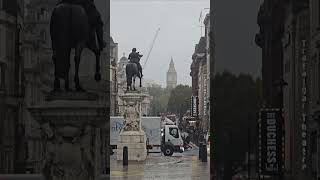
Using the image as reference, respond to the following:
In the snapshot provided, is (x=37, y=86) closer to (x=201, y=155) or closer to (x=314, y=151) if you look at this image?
(x=201, y=155)

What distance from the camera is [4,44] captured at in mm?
10062

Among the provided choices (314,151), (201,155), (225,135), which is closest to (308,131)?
(314,151)

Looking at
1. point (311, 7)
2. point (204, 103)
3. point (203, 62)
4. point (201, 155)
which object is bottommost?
point (201, 155)

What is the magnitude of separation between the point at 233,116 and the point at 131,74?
4515mm

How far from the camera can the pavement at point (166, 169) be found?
11.0m

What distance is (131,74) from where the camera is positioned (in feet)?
45.9

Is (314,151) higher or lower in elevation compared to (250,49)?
lower

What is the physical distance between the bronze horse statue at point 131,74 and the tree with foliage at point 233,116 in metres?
2.55

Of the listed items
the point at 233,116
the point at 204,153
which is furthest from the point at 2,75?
the point at 204,153

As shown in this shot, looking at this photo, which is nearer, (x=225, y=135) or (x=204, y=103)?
(x=225, y=135)

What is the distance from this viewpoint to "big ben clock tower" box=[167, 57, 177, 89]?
11086 millimetres

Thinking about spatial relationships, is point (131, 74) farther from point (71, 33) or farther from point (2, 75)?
point (2, 75)

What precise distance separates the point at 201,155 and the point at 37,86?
352 centimetres

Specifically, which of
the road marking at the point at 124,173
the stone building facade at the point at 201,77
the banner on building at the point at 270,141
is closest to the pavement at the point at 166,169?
the road marking at the point at 124,173
